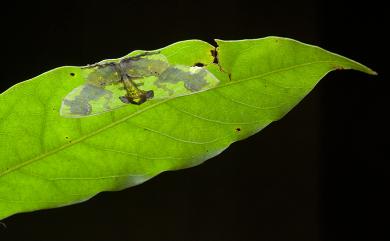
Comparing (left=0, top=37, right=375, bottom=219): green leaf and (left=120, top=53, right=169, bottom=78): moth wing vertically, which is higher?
(left=120, top=53, right=169, bottom=78): moth wing

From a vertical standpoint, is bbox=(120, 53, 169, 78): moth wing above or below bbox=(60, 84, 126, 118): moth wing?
above

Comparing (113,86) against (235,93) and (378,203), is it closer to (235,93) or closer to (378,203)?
(235,93)

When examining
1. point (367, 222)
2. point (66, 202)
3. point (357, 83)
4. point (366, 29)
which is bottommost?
point (367, 222)

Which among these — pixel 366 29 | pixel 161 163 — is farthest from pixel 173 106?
pixel 366 29

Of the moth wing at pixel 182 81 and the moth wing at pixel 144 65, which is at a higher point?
the moth wing at pixel 144 65

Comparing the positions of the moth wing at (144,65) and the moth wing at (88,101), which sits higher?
the moth wing at (144,65)

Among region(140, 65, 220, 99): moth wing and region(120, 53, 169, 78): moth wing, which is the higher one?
region(120, 53, 169, 78): moth wing
